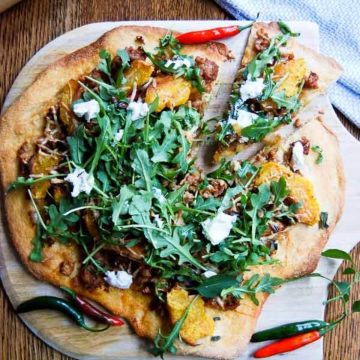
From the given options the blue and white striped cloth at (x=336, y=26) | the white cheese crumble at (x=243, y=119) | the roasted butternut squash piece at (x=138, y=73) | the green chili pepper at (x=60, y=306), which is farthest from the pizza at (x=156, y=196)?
the blue and white striped cloth at (x=336, y=26)

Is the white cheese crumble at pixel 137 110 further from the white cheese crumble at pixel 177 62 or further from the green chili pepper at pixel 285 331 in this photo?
the green chili pepper at pixel 285 331

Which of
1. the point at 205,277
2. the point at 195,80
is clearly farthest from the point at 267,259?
the point at 195,80

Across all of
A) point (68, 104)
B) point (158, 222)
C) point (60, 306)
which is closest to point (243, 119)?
point (158, 222)

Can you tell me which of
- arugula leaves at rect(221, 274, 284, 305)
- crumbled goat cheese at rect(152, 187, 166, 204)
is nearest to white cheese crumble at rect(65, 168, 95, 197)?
crumbled goat cheese at rect(152, 187, 166, 204)

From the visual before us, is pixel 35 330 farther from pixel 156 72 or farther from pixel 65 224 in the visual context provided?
pixel 156 72

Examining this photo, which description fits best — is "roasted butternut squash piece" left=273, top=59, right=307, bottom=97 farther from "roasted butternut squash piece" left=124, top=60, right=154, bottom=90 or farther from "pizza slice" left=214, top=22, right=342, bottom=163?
"roasted butternut squash piece" left=124, top=60, right=154, bottom=90

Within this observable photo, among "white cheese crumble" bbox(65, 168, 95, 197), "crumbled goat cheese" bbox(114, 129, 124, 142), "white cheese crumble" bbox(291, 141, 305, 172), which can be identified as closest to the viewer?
"white cheese crumble" bbox(65, 168, 95, 197)

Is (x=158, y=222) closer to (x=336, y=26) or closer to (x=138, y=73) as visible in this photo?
(x=138, y=73)
